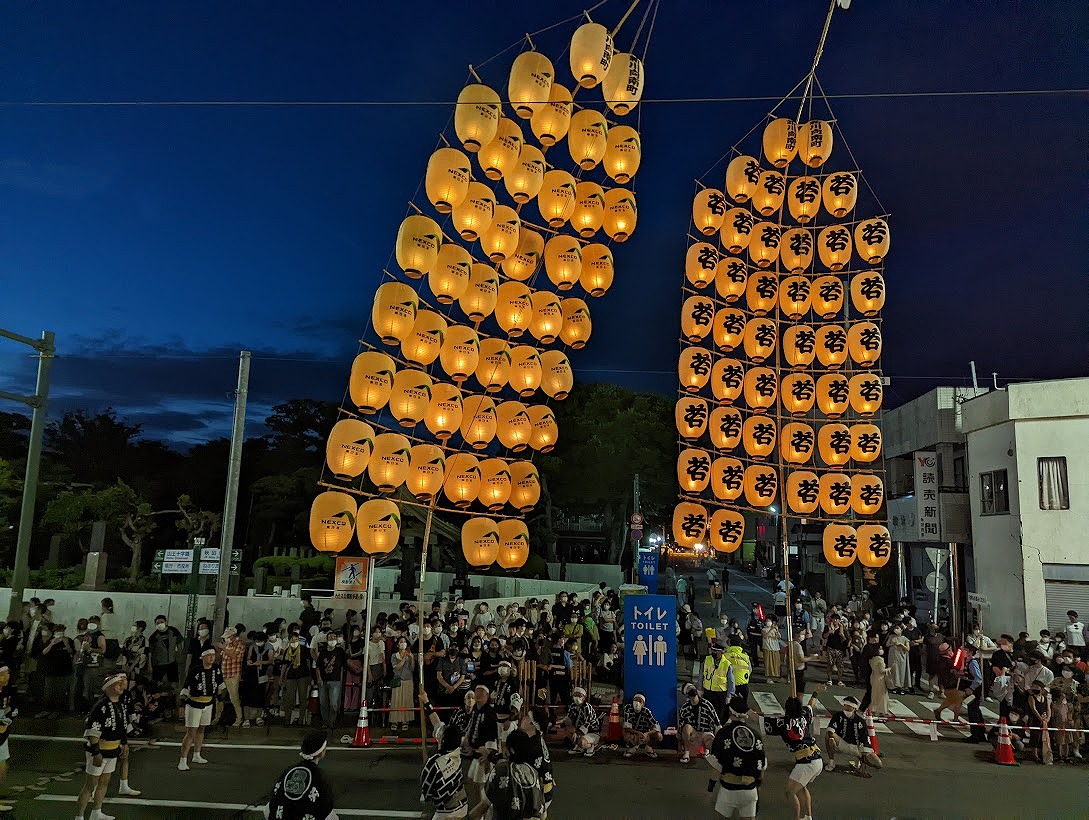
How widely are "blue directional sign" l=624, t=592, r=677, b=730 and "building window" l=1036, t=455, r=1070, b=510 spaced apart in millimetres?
14269

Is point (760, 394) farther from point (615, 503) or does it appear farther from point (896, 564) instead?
point (615, 503)

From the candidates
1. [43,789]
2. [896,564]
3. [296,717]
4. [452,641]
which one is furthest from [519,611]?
[896,564]

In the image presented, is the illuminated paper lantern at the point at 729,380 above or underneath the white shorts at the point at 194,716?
above

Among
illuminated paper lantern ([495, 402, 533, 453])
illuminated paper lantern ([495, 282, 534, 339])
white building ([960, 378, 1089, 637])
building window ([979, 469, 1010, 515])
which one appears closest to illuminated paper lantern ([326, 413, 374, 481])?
illuminated paper lantern ([495, 402, 533, 453])

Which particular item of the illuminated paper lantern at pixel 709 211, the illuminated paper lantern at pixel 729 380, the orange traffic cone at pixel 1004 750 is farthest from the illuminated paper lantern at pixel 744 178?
the orange traffic cone at pixel 1004 750

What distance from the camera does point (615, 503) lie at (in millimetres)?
39406

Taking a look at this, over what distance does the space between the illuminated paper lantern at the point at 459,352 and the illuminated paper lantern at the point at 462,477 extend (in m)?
1.80

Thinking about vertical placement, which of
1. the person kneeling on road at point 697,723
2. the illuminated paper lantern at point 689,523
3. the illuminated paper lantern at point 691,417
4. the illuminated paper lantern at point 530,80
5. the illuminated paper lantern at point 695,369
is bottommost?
the person kneeling on road at point 697,723

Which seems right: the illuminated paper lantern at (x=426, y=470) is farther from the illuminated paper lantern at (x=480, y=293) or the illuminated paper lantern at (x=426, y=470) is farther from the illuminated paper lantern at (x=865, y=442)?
the illuminated paper lantern at (x=865, y=442)

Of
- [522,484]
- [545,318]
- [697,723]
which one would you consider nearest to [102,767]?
[697,723]

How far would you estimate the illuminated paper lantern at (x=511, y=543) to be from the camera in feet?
52.0

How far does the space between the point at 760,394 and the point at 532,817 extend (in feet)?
42.6

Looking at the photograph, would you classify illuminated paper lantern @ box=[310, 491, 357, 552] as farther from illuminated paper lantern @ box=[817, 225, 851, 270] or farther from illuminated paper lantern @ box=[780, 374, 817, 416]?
illuminated paper lantern @ box=[817, 225, 851, 270]

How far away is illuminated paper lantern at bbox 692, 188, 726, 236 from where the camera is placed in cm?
1838
